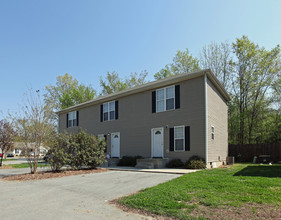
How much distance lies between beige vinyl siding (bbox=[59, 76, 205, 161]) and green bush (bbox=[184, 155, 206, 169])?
0.32 meters

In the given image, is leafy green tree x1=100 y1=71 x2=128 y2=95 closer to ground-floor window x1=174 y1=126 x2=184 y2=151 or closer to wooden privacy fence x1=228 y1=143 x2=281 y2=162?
wooden privacy fence x1=228 y1=143 x2=281 y2=162

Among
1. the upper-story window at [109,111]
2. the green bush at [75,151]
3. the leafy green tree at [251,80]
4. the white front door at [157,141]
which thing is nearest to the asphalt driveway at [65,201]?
the green bush at [75,151]

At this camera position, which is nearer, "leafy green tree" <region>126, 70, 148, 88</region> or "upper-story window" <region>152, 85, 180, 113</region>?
"upper-story window" <region>152, 85, 180, 113</region>

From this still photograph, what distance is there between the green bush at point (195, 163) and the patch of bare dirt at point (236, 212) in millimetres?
7237

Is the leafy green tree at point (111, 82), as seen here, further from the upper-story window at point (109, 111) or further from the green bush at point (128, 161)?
the green bush at point (128, 161)

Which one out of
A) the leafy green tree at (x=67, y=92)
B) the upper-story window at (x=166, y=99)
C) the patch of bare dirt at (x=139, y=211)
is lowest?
the patch of bare dirt at (x=139, y=211)

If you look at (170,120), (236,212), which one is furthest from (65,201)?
(170,120)

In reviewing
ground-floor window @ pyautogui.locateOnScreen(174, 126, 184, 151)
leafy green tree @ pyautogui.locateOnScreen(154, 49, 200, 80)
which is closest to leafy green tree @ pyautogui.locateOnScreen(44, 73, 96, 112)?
leafy green tree @ pyautogui.locateOnScreen(154, 49, 200, 80)

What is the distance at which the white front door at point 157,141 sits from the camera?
1405 cm

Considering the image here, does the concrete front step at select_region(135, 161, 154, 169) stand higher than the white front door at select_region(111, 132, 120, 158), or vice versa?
the white front door at select_region(111, 132, 120, 158)

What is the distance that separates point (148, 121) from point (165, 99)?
1.90 meters

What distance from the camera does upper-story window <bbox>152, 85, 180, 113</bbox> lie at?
13683 millimetres

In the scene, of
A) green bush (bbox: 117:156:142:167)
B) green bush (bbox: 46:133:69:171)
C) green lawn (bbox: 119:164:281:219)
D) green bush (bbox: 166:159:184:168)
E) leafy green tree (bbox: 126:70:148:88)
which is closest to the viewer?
green lawn (bbox: 119:164:281:219)

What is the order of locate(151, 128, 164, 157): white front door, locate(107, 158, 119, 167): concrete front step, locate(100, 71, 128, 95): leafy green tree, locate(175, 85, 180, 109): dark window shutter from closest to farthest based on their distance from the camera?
1. locate(175, 85, 180, 109): dark window shutter
2. locate(151, 128, 164, 157): white front door
3. locate(107, 158, 119, 167): concrete front step
4. locate(100, 71, 128, 95): leafy green tree
